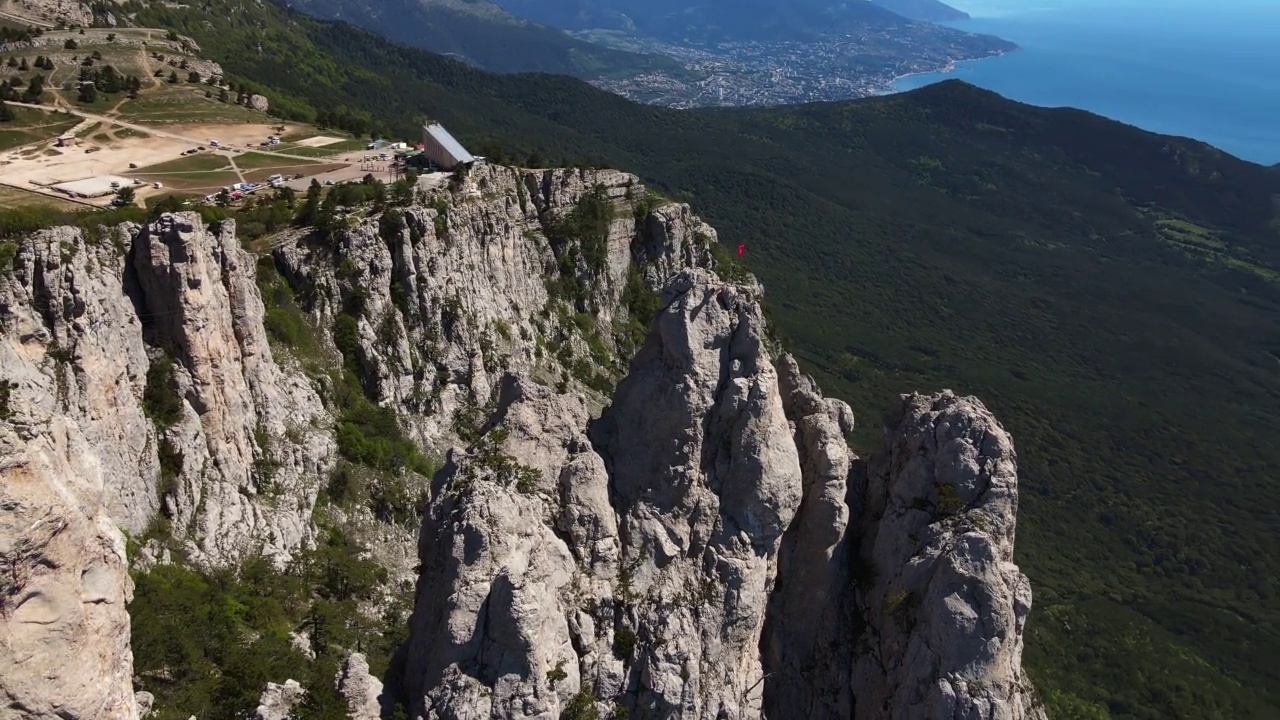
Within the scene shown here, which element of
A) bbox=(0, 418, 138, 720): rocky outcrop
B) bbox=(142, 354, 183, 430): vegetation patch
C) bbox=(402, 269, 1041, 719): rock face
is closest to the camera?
bbox=(0, 418, 138, 720): rocky outcrop

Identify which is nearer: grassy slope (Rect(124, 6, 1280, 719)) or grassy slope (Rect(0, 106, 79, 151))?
grassy slope (Rect(0, 106, 79, 151))

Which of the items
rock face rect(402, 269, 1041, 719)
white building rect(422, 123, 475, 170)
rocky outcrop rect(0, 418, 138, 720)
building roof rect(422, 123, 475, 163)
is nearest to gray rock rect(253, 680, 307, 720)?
rock face rect(402, 269, 1041, 719)

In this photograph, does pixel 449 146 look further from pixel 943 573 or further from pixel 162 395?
pixel 943 573

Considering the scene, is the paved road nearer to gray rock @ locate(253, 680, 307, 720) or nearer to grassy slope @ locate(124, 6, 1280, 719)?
grassy slope @ locate(124, 6, 1280, 719)

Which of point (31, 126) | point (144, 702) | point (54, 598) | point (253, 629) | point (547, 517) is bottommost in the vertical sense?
point (253, 629)

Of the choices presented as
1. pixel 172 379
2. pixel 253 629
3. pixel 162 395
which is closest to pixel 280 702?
pixel 253 629

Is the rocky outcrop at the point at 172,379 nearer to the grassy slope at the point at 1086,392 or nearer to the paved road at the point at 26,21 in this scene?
the grassy slope at the point at 1086,392

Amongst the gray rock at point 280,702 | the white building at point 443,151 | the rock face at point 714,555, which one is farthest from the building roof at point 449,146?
the gray rock at point 280,702

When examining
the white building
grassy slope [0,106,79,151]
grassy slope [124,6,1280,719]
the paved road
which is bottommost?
grassy slope [124,6,1280,719]

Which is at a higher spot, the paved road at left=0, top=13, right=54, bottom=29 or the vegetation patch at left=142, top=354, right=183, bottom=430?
the paved road at left=0, top=13, right=54, bottom=29
